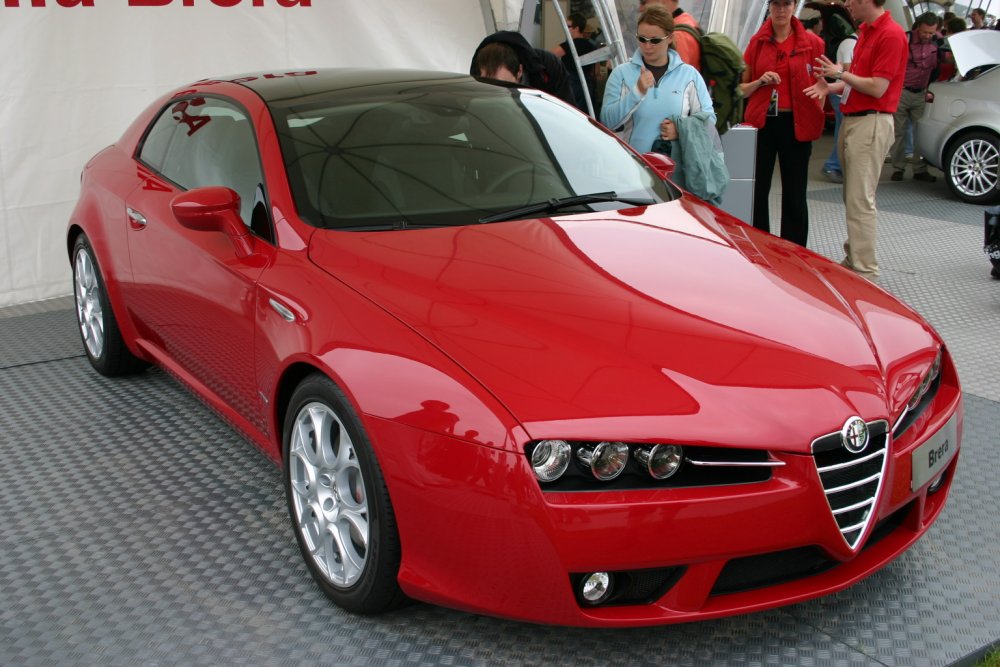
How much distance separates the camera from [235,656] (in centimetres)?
255

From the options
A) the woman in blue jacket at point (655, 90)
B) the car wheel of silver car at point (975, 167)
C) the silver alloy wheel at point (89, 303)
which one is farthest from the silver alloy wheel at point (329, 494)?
the car wheel of silver car at point (975, 167)

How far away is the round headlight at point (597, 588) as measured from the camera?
2.27m

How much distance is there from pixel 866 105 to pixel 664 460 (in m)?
4.40

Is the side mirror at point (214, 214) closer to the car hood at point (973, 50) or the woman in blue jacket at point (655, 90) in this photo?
the woman in blue jacket at point (655, 90)

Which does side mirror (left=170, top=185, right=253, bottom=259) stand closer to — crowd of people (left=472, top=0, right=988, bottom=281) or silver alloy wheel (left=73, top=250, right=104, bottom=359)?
silver alloy wheel (left=73, top=250, right=104, bottom=359)

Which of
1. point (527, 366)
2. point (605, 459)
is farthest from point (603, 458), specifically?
point (527, 366)

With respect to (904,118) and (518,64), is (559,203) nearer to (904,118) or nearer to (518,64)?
(518,64)

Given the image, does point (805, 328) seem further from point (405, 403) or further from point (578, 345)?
point (405, 403)

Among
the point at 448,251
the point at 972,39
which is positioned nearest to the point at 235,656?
the point at 448,251

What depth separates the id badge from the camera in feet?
20.9

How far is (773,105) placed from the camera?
6.41m

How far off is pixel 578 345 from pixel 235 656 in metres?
1.11

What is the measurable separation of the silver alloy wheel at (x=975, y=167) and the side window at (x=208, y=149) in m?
7.04

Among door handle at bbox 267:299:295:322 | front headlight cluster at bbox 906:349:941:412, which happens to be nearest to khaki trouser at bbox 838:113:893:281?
front headlight cluster at bbox 906:349:941:412
